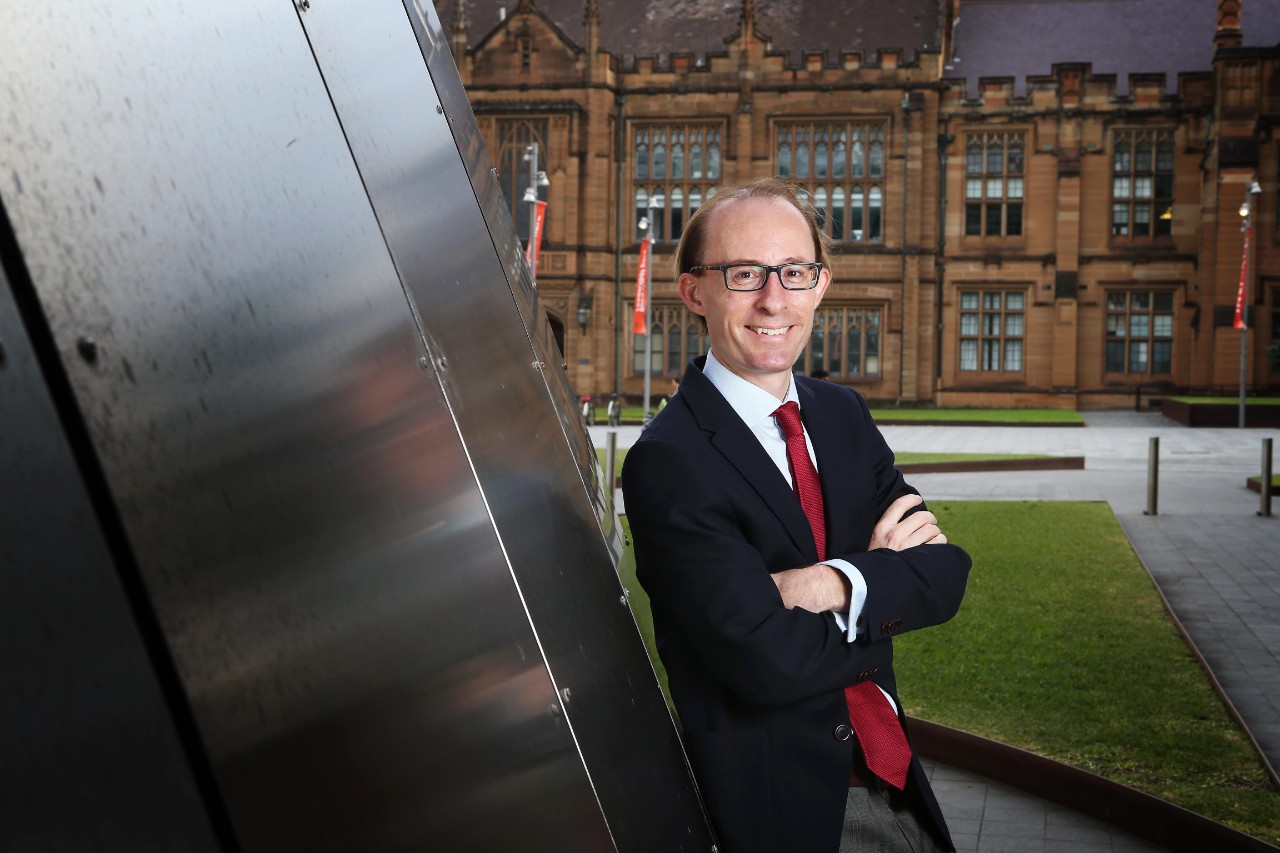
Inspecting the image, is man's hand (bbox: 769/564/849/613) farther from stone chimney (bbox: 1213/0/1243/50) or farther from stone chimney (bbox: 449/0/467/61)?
stone chimney (bbox: 1213/0/1243/50)

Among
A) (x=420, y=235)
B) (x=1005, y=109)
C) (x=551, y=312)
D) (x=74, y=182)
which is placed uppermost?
(x=74, y=182)

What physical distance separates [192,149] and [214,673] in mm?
517

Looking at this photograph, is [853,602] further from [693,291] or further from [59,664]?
[59,664]

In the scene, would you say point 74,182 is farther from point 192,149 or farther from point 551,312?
point 551,312

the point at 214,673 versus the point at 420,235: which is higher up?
the point at 420,235

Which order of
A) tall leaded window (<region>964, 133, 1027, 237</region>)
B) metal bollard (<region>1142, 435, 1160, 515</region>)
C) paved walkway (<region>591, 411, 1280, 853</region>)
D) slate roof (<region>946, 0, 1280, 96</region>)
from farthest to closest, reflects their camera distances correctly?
slate roof (<region>946, 0, 1280, 96</region>) → tall leaded window (<region>964, 133, 1027, 237</region>) → metal bollard (<region>1142, 435, 1160, 515</region>) → paved walkway (<region>591, 411, 1280, 853</region>)

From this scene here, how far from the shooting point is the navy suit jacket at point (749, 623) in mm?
2043

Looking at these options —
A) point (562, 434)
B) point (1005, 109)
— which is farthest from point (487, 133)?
point (562, 434)

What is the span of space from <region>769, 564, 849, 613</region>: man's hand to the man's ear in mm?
536

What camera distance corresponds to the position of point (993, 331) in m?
37.0

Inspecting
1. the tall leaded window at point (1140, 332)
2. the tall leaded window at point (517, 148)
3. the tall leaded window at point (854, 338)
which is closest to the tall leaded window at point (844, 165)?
the tall leaded window at point (854, 338)

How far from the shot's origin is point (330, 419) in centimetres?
137

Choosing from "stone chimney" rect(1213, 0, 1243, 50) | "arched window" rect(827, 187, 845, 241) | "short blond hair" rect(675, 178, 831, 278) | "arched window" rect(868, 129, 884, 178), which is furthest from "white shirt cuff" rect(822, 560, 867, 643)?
"stone chimney" rect(1213, 0, 1243, 50)

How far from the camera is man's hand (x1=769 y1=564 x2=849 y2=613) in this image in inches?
84.2
